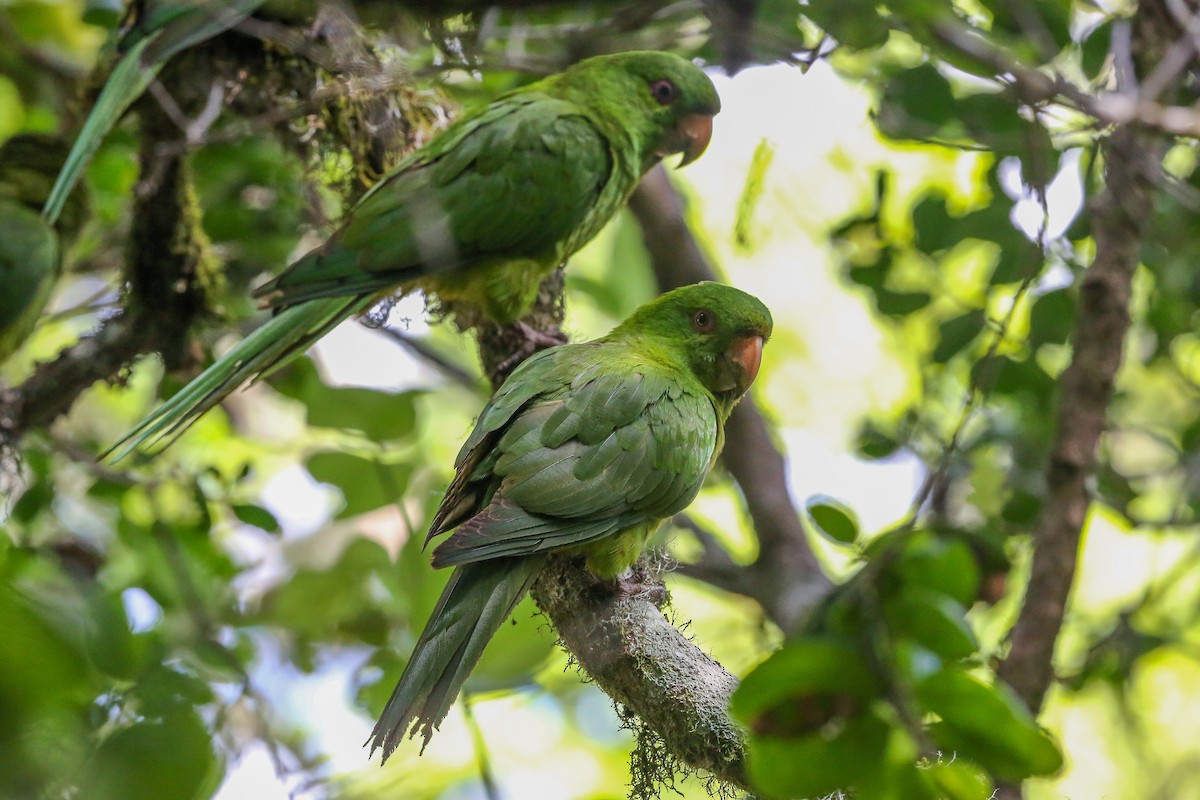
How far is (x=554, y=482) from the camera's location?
8.32 ft

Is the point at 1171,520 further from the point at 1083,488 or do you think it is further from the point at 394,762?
the point at 394,762

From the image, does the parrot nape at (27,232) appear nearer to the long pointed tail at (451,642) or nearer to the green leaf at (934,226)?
the long pointed tail at (451,642)

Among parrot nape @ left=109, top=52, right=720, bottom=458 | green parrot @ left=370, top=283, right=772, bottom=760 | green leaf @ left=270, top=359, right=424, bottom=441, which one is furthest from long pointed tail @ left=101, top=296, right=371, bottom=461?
green parrot @ left=370, top=283, right=772, bottom=760

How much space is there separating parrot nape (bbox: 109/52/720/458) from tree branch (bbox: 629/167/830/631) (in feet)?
2.70

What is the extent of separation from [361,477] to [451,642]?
4.24 ft

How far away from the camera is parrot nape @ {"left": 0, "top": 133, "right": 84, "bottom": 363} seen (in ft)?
13.9

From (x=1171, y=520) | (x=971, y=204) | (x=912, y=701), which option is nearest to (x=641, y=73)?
(x=971, y=204)

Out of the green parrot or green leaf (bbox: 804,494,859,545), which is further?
green leaf (bbox: 804,494,859,545)

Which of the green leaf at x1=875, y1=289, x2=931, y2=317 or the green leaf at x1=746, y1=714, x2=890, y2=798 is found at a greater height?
the green leaf at x1=746, y1=714, x2=890, y2=798

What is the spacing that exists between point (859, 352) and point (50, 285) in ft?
16.7

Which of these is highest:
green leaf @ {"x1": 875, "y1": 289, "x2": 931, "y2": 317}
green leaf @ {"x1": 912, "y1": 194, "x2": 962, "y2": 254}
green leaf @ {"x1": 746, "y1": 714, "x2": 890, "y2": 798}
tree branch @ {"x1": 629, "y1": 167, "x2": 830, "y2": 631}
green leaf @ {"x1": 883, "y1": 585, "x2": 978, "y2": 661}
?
green leaf @ {"x1": 883, "y1": 585, "x2": 978, "y2": 661}

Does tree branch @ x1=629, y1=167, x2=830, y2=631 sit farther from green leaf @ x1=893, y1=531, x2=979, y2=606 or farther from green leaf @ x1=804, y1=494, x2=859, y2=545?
green leaf @ x1=893, y1=531, x2=979, y2=606

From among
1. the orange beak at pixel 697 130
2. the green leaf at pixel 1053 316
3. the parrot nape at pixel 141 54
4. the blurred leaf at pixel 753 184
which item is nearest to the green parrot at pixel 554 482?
the blurred leaf at pixel 753 184

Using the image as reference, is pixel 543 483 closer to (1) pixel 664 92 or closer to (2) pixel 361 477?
(2) pixel 361 477
